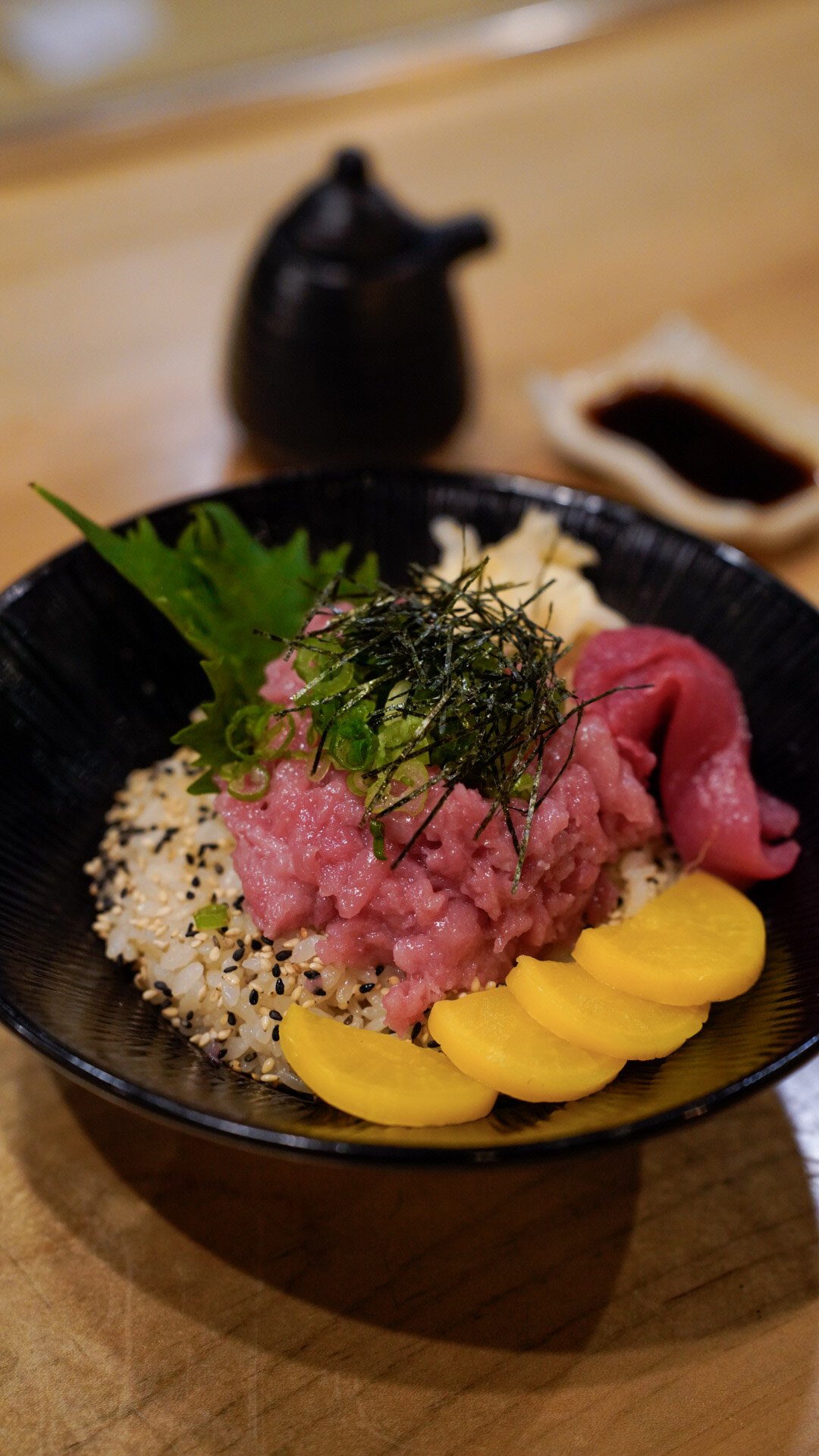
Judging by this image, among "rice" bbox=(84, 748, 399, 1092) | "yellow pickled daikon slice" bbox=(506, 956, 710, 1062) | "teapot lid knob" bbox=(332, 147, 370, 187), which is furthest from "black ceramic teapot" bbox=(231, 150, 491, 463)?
"yellow pickled daikon slice" bbox=(506, 956, 710, 1062)

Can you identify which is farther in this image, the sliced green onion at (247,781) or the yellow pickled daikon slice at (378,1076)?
the sliced green onion at (247,781)

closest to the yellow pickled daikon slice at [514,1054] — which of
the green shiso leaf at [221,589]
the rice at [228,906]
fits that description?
the rice at [228,906]

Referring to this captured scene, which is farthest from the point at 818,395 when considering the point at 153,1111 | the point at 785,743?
the point at 153,1111

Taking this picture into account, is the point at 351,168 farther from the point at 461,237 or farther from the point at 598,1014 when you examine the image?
the point at 598,1014

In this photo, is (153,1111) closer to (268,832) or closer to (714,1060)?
(268,832)

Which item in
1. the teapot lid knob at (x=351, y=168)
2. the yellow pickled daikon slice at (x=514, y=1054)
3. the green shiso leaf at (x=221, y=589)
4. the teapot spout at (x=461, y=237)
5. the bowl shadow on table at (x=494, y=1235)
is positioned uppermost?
the teapot lid knob at (x=351, y=168)

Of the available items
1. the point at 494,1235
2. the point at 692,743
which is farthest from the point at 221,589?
the point at 494,1235

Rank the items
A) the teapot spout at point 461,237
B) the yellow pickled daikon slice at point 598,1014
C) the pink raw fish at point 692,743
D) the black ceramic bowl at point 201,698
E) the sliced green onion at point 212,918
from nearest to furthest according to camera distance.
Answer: the black ceramic bowl at point 201,698 → the yellow pickled daikon slice at point 598,1014 → the sliced green onion at point 212,918 → the pink raw fish at point 692,743 → the teapot spout at point 461,237

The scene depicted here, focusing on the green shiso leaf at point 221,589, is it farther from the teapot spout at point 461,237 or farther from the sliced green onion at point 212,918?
the teapot spout at point 461,237

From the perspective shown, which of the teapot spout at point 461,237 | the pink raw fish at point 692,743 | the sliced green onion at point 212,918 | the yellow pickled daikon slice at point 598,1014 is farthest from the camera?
the teapot spout at point 461,237
